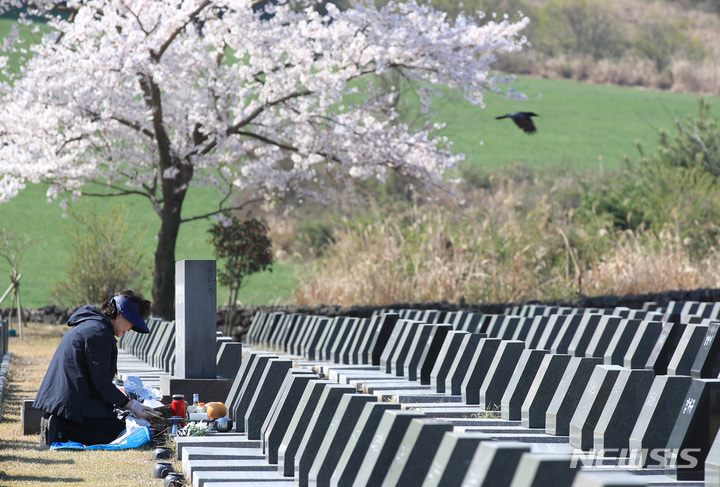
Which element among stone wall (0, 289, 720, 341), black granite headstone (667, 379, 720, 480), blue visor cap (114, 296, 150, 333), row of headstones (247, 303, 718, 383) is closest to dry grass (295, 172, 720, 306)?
stone wall (0, 289, 720, 341)

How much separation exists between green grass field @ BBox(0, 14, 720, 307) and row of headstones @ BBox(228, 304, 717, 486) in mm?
16756

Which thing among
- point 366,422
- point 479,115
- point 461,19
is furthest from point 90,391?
point 479,115

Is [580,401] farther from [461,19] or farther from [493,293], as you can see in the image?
[461,19]

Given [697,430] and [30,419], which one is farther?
[30,419]

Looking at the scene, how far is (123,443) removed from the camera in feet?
20.2

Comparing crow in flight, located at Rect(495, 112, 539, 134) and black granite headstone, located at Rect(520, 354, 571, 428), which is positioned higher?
crow in flight, located at Rect(495, 112, 539, 134)

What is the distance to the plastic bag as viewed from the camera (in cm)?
609

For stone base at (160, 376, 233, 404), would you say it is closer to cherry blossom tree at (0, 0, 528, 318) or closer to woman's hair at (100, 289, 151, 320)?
woman's hair at (100, 289, 151, 320)

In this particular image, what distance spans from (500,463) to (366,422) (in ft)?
3.64

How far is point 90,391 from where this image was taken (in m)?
6.17

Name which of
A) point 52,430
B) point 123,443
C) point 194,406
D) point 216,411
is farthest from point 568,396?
point 52,430

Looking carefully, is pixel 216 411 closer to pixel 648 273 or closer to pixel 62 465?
pixel 62 465

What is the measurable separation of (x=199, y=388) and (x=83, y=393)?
153 centimetres

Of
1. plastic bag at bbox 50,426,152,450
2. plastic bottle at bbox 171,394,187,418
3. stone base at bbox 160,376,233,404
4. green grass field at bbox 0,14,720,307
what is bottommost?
green grass field at bbox 0,14,720,307
